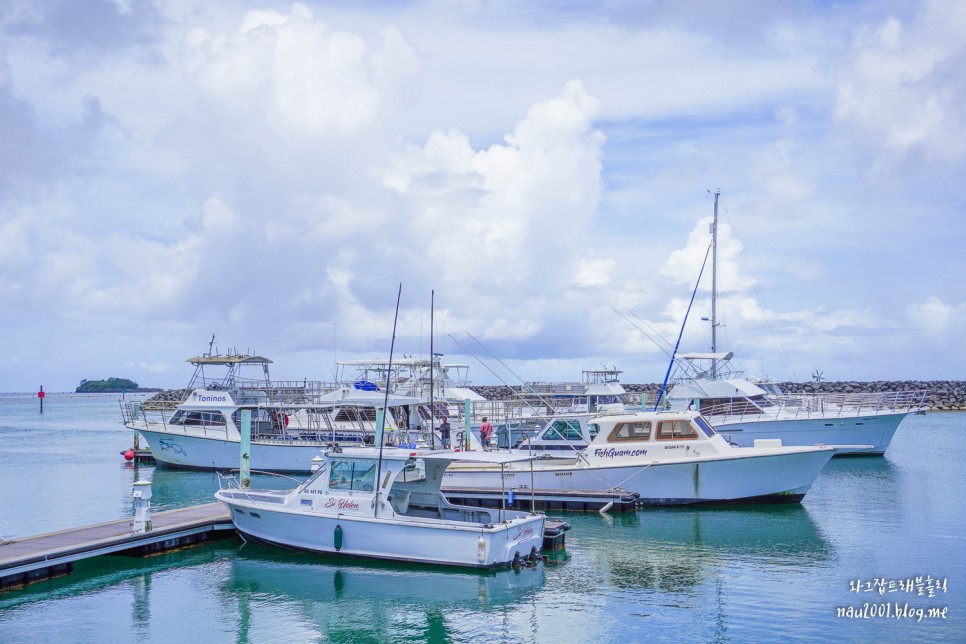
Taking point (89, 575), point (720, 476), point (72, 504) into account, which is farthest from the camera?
point (72, 504)

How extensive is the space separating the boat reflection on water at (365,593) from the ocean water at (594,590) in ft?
0.14

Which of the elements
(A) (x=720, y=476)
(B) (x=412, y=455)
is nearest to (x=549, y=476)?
(A) (x=720, y=476)

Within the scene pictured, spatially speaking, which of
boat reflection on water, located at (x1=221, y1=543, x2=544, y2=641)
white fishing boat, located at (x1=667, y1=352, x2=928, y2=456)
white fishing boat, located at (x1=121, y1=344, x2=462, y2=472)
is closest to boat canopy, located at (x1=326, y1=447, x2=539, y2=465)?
boat reflection on water, located at (x1=221, y1=543, x2=544, y2=641)

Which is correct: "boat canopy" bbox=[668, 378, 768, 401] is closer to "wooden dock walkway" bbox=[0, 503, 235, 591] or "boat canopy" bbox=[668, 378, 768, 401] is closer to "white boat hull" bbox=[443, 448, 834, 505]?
"white boat hull" bbox=[443, 448, 834, 505]

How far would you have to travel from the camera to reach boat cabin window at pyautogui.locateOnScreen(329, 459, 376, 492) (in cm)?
1827

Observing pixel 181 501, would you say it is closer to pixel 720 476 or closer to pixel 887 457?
pixel 720 476

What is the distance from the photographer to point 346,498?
60.3 feet

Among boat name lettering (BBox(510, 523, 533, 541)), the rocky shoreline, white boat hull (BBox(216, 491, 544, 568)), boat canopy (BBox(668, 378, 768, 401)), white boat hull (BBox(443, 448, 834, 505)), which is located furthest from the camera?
the rocky shoreline

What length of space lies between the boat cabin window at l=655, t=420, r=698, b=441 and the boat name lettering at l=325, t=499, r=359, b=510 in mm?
10430

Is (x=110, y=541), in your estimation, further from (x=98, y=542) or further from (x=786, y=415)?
(x=786, y=415)

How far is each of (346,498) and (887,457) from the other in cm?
3083

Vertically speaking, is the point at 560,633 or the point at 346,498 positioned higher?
the point at 346,498

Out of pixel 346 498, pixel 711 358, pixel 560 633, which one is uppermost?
pixel 711 358

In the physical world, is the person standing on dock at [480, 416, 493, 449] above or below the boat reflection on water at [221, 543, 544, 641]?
above
